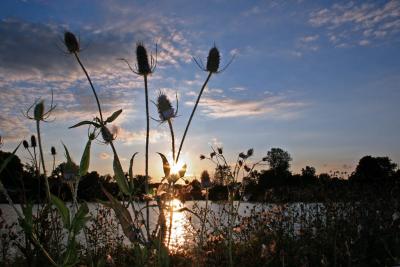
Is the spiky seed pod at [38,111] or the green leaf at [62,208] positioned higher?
the spiky seed pod at [38,111]

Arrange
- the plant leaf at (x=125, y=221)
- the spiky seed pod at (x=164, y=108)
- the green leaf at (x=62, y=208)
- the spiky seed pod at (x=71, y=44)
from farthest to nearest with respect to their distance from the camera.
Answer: the spiky seed pod at (x=71, y=44) < the spiky seed pod at (x=164, y=108) < the plant leaf at (x=125, y=221) < the green leaf at (x=62, y=208)

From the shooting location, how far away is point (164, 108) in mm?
3119

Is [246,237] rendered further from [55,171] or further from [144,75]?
[144,75]

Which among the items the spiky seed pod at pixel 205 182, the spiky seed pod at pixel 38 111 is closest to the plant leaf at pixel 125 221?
the spiky seed pod at pixel 38 111

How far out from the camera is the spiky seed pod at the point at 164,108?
117 inches

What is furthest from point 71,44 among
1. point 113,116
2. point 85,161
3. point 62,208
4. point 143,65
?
point 62,208

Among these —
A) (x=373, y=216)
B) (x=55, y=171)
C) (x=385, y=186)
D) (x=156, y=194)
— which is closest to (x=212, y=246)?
(x=55, y=171)

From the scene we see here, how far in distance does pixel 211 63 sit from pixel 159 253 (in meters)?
1.63

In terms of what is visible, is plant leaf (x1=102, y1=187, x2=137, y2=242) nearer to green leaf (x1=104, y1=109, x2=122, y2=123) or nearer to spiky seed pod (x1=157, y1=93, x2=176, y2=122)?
green leaf (x1=104, y1=109, x2=122, y2=123)

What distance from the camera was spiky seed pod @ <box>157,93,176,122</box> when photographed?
2.98 metres

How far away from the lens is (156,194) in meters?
2.47

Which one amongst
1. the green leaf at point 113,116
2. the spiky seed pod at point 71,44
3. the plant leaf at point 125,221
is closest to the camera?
the plant leaf at point 125,221

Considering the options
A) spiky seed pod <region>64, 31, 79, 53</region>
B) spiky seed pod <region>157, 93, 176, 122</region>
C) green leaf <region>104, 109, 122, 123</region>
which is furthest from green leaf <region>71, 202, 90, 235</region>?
spiky seed pod <region>64, 31, 79, 53</region>

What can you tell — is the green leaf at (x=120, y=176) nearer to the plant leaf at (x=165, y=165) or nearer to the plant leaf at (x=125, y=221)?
the plant leaf at (x=125, y=221)
